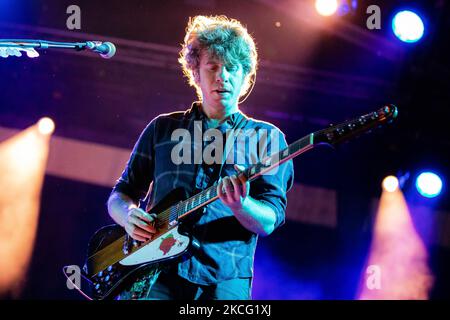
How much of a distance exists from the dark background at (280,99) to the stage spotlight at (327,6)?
16cm

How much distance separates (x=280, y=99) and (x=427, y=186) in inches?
62.7

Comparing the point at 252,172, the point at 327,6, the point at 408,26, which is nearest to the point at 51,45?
the point at 252,172

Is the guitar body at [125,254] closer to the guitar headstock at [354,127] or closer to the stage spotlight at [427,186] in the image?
the guitar headstock at [354,127]

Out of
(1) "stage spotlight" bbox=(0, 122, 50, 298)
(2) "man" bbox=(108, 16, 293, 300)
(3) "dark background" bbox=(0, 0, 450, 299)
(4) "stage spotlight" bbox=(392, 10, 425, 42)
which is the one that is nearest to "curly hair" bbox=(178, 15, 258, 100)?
(2) "man" bbox=(108, 16, 293, 300)

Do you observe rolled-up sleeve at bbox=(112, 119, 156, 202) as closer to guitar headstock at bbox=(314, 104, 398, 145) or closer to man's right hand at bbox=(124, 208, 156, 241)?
man's right hand at bbox=(124, 208, 156, 241)

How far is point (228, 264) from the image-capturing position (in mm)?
2537

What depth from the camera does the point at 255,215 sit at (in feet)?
8.19

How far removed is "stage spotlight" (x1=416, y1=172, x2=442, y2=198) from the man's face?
9.36 ft

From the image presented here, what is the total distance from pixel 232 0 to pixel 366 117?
9.24ft

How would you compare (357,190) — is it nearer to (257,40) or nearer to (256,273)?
(256,273)

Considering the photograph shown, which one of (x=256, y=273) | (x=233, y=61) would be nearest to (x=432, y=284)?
(x=256, y=273)

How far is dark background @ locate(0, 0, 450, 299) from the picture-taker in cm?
495

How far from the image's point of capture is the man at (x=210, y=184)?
2510 mm

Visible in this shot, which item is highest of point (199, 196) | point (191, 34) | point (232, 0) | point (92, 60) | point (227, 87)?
point (232, 0)
